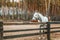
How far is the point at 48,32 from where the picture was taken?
6992mm

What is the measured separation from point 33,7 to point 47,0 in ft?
16.0

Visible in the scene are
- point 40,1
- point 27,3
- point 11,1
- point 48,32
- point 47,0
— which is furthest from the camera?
point 11,1

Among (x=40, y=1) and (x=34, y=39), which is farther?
(x=40, y=1)

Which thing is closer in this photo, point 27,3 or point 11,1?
point 27,3

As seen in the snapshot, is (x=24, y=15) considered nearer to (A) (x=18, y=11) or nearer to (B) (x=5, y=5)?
(A) (x=18, y=11)

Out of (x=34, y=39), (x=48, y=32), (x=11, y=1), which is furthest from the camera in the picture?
(x=11, y=1)

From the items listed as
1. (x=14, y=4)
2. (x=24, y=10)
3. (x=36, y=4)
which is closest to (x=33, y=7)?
(x=36, y=4)

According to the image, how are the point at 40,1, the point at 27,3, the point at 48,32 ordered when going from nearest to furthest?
the point at 48,32 < the point at 40,1 < the point at 27,3

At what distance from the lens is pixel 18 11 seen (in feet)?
135

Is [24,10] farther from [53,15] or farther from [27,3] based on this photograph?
[53,15]

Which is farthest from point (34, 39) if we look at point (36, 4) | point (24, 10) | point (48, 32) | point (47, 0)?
point (24, 10)

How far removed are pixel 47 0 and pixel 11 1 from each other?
10775 millimetres

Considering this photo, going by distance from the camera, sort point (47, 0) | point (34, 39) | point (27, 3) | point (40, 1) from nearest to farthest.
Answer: point (34, 39) → point (47, 0) → point (40, 1) → point (27, 3)

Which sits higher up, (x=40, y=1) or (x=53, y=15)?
(x=40, y=1)
